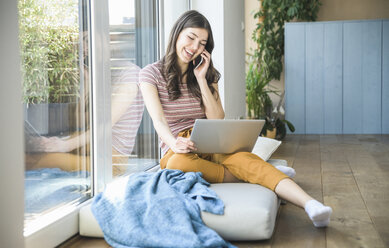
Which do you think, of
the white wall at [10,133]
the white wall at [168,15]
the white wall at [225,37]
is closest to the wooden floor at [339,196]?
the white wall at [10,133]

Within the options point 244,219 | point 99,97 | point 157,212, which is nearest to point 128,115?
point 99,97

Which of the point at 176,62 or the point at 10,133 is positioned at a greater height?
the point at 176,62

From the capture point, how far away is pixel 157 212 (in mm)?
1727

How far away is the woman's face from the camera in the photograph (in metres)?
2.42

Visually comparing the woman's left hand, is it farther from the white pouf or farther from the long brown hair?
the white pouf

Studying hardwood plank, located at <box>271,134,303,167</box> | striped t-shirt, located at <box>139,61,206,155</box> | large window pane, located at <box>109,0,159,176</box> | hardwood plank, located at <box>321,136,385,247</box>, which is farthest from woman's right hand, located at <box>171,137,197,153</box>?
hardwood plank, located at <box>271,134,303,167</box>

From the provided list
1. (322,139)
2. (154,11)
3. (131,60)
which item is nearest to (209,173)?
(131,60)

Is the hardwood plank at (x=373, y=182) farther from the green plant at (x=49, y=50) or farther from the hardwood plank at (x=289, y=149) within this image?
the green plant at (x=49, y=50)

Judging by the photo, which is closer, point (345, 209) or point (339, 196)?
point (345, 209)

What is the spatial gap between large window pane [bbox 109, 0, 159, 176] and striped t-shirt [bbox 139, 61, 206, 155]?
0.20 m

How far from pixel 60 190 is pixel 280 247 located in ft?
2.94

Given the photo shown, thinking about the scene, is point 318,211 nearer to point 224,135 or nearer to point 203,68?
point 224,135

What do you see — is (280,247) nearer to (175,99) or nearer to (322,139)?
(175,99)

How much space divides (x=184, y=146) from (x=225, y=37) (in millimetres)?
2296
